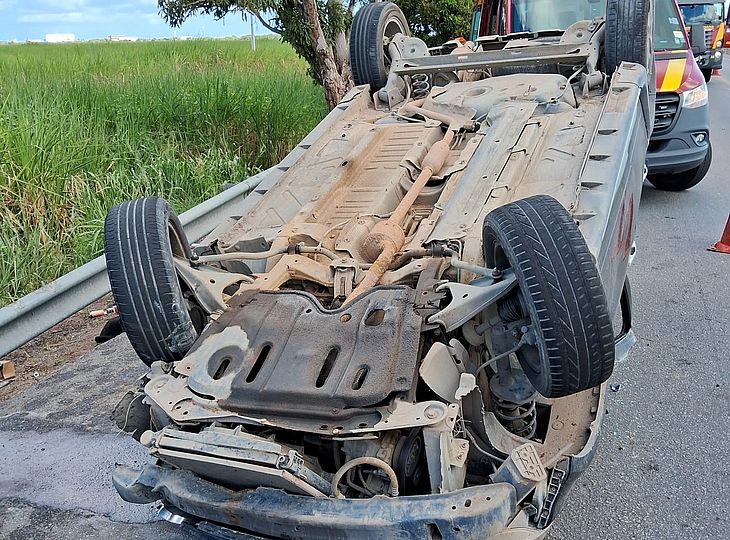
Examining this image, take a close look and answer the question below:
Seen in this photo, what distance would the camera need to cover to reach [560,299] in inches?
103

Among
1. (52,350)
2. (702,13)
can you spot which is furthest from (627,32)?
(702,13)

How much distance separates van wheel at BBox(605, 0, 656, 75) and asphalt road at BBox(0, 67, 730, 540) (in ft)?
5.30

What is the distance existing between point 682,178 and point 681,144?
0.67 m

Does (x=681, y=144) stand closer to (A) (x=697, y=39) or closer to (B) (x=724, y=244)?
(B) (x=724, y=244)

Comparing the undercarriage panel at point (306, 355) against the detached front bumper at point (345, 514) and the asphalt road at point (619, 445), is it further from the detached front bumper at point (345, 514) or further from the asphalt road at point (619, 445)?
the asphalt road at point (619, 445)

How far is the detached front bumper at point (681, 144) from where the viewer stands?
285 inches

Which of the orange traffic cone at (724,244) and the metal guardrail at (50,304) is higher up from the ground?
the metal guardrail at (50,304)

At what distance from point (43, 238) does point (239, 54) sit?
10.9 metres

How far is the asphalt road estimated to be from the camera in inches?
124

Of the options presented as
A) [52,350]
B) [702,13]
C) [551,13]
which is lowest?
Answer: [52,350]

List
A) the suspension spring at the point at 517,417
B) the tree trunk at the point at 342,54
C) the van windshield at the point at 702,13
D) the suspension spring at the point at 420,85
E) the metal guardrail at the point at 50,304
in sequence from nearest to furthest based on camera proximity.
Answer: the suspension spring at the point at 517,417
the metal guardrail at the point at 50,304
the suspension spring at the point at 420,85
the tree trunk at the point at 342,54
the van windshield at the point at 702,13

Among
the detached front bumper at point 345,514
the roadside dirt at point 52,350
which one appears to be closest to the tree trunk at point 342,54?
the roadside dirt at point 52,350

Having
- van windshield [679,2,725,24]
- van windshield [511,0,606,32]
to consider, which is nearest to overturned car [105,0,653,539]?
van windshield [511,0,606,32]

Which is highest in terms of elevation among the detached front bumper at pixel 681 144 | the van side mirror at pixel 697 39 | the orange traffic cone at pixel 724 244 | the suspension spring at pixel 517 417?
the van side mirror at pixel 697 39
